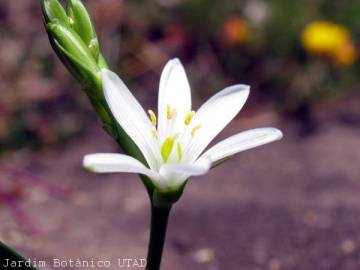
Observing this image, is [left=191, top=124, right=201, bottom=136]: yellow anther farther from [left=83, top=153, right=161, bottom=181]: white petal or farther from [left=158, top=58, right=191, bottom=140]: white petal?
[left=83, top=153, right=161, bottom=181]: white petal

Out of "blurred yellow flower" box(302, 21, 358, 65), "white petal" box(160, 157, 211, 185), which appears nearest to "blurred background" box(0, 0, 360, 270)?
"blurred yellow flower" box(302, 21, 358, 65)

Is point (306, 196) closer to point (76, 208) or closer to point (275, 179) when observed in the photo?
point (275, 179)

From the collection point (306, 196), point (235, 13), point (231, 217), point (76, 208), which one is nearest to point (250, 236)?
point (231, 217)

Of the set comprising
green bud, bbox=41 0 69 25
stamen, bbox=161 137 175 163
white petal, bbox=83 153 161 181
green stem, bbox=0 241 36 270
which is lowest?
green stem, bbox=0 241 36 270

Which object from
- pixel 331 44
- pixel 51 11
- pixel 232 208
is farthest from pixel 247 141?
pixel 331 44

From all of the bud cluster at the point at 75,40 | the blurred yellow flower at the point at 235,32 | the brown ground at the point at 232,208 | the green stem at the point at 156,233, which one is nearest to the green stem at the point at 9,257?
the green stem at the point at 156,233

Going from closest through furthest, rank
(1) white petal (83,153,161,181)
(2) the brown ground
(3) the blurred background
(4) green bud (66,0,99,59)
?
(1) white petal (83,153,161,181)
(4) green bud (66,0,99,59)
(2) the brown ground
(3) the blurred background

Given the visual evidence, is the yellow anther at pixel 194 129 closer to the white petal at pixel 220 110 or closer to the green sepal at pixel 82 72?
the white petal at pixel 220 110
